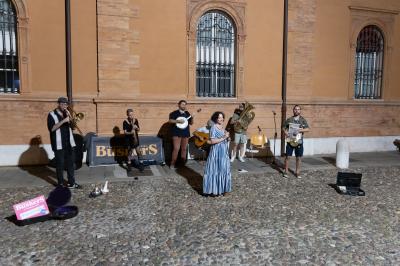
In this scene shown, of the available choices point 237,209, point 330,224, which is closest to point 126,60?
point 237,209

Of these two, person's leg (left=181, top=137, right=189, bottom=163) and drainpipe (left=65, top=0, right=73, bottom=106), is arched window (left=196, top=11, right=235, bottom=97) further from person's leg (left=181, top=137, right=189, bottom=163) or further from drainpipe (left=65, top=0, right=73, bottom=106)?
drainpipe (left=65, top=0, right=73, bottom=106)

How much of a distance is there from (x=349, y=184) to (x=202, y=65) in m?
5.57

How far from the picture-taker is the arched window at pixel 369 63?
12594mm

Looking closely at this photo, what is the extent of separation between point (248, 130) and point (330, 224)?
5.79m

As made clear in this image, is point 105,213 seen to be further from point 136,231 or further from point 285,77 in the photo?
point 285,77

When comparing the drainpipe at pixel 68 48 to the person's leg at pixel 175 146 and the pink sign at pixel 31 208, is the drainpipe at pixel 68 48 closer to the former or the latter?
the person's leg at pixel 175 146

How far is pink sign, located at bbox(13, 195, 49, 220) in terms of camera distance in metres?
5.34

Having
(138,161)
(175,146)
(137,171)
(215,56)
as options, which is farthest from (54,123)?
(215,56)

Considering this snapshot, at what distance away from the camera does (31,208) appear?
5.41 metres

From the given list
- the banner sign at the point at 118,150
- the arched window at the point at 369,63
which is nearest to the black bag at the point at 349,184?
the banner sign at the point at 118,150

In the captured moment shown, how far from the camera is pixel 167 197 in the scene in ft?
23.0

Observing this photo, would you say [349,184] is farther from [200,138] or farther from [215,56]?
[215,56]

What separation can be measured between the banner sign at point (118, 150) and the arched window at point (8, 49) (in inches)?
103

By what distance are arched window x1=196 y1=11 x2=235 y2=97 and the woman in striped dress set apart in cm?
434
